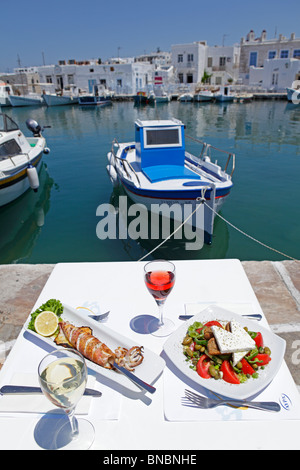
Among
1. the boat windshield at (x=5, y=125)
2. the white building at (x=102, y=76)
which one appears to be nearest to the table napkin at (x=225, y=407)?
the boat windshield at (x=5, y=125)

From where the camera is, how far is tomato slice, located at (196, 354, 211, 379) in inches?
58.2

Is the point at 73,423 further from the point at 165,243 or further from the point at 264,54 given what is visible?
the point at 264,54

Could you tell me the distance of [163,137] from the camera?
9.73 meters

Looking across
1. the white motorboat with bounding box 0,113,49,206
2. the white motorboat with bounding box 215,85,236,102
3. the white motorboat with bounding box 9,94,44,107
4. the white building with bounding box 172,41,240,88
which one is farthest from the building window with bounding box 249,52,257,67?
the white motorboat with bounding box 0,113,49,206

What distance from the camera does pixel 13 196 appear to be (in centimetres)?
1109

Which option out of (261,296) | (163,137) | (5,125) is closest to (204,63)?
(5,125)

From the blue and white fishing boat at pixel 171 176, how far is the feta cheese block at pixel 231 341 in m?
6.30

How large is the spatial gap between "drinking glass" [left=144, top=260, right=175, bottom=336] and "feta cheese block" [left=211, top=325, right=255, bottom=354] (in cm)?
33

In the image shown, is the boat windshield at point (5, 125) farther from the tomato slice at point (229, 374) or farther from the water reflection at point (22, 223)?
the tomato slice at point (229, 374)

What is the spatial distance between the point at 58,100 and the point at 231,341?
56110mm
